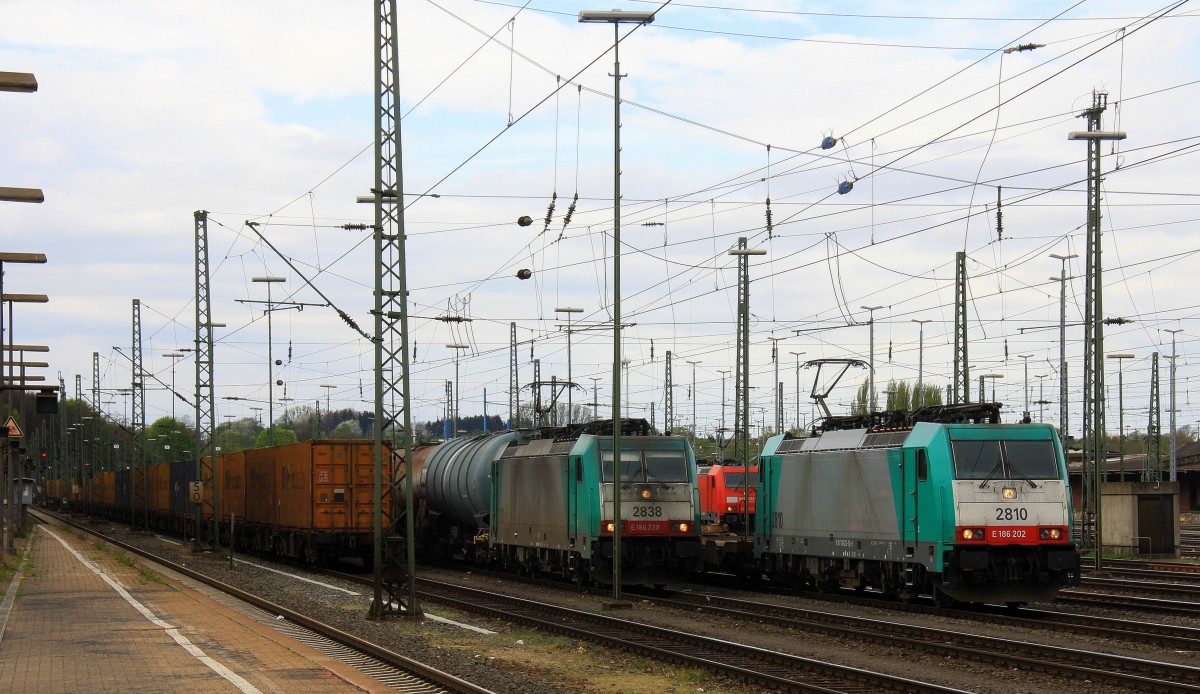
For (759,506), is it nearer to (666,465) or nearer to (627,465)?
(666,465)

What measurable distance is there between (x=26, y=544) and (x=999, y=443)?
3979 centimetres

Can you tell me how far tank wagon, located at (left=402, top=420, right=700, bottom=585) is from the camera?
1046 inches

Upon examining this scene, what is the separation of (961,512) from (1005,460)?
1325 millimetres

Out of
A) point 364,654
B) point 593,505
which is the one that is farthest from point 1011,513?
point 364,654

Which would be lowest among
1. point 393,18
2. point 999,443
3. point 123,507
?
point 123,507

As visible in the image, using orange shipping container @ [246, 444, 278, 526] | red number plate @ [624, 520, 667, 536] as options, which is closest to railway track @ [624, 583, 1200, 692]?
red number plate @ [624, 520, 667, 536]

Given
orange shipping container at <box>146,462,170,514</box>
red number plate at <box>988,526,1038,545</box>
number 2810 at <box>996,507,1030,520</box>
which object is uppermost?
number 2810 at <box>996,507,1030,520</box>

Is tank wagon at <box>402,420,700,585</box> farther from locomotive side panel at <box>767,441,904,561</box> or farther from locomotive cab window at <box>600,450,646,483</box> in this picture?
locomotive side panel at <box>767,441,904,561</box>

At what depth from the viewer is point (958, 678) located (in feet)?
50.1

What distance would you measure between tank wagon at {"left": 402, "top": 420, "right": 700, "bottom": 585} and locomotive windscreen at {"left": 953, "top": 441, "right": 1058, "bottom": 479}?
6.46 meters

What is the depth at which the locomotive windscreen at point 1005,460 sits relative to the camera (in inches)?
842

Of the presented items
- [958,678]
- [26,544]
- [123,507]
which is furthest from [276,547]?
[123,507]

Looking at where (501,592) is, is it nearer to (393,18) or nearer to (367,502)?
(367,502)

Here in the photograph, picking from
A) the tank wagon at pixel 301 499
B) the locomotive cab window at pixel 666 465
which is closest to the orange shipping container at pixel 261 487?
the tank wagon at pixel 301 499
